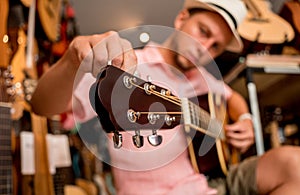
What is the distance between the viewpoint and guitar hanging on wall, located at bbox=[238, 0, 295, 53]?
1.28m

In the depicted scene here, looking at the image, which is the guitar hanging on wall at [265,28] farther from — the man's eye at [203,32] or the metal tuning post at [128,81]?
the metal tuning post at [128,81]

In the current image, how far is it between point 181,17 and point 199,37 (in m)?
0.06

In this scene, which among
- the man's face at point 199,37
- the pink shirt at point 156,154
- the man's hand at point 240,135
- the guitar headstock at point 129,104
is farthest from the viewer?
the man's hand at point 240,135

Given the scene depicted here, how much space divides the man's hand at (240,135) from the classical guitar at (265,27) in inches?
13.6

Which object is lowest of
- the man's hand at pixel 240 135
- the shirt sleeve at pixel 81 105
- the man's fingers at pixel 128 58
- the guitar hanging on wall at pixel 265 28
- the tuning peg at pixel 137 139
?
the man's hand at pixel 240 135

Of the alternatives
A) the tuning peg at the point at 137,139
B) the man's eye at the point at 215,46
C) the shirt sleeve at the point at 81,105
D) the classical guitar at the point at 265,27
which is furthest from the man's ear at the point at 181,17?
the classical guitar at the point at 265,27

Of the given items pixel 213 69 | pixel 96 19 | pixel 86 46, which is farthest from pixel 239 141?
pixel 86 46

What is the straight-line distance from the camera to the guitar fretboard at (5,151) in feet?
2.07

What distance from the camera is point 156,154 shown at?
56 cm

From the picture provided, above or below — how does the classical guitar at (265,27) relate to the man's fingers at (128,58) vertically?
below

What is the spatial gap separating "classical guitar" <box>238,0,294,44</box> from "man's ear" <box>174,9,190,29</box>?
0.54 meters

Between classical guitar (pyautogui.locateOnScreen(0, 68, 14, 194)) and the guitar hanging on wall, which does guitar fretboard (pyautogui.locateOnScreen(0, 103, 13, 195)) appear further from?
the guitar hanging on wall

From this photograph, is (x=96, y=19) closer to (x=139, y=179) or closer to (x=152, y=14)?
(x=152, y=14)

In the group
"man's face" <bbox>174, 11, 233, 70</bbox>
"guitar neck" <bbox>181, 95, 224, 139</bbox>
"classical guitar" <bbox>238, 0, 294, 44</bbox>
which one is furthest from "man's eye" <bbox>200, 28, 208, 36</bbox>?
"classical guitar" <bbox>238, 0, 294, 44</bbox>
